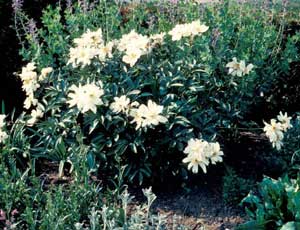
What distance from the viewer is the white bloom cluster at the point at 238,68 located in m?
4.37

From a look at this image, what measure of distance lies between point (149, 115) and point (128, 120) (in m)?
0.27

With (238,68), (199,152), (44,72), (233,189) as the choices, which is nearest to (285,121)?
(238,68)

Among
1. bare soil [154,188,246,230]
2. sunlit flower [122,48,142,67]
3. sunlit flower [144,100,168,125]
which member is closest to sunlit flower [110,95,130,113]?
sunlit flower [144,100,168,125]

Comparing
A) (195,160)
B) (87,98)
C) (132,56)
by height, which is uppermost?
(132,56)

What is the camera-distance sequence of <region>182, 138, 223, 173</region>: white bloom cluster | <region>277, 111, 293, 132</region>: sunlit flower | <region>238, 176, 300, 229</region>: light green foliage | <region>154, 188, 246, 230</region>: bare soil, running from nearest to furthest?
1. <region>238, 176, 300, 229</region>: light green foliage
2. <region>182, 138, 223, 173</region>: white bloom cluster
3. <region>154, 188, 246, 230</region>: bare soil
4. <region>277, 111, 293, 132</region>: sunlit flower

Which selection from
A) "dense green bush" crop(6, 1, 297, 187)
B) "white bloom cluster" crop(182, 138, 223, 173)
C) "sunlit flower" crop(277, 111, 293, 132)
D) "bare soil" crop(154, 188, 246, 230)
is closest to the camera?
"white bloom cluster" crop(182, 138, 223, 173)

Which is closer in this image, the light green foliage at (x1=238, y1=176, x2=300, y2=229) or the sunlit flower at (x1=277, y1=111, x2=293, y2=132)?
the light green foliage at (x1=238, y1=176, x2=300, y2=229)

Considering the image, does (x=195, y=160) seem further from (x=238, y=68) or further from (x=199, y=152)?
(x=238, y=68)

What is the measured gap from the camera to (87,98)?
3883 millimetres

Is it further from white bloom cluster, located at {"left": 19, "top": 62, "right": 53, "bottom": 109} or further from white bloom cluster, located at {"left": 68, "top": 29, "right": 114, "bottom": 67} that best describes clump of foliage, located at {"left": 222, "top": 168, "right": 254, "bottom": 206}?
white bloom cluster, located at {"left": 19, "top": 62, "right": 53, "bottom": 109}

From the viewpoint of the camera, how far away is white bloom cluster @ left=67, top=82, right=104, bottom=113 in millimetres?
3886

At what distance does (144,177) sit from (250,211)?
35.0 inches

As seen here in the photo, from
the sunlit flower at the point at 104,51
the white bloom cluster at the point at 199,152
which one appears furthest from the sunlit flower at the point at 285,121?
the sunlit flower at the point at 104,51

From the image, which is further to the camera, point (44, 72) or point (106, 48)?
point (44, 72)
